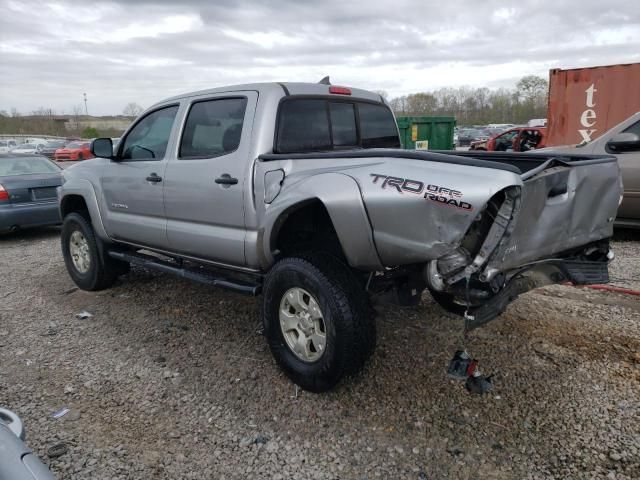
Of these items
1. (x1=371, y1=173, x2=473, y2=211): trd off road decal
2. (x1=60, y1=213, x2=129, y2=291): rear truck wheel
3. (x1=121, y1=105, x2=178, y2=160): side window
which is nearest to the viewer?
(x1=371, y1=173, x2=473, y2=211): trd off road decal

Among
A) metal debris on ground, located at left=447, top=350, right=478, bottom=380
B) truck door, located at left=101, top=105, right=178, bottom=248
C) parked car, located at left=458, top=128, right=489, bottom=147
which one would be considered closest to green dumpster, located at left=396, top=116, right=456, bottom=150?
truck door, located at left=101, top=105, right=178, bottom=248

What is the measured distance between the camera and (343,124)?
13.5ft

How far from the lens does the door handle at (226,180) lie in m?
3.55

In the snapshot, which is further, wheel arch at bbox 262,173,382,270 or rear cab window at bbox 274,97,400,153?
rear cab window at bbox 274,97,400,153

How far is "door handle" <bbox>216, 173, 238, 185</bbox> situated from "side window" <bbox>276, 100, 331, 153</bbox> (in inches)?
14.8

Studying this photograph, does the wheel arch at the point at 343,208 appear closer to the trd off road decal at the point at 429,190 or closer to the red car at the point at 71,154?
the trd off road decal at the point at 429,190

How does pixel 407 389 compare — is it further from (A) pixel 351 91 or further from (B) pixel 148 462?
(A) pixel 351 91

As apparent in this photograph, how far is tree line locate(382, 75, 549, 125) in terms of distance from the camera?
2317 inches

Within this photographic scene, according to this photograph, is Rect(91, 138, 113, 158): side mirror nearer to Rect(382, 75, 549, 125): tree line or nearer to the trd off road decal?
the trd off road decal

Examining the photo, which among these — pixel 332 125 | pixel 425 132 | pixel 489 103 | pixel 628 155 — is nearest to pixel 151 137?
pixel 332 125

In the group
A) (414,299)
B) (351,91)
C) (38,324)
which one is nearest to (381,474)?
(414,299)

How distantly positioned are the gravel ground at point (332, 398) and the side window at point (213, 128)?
1512mm

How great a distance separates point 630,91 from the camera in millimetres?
10547

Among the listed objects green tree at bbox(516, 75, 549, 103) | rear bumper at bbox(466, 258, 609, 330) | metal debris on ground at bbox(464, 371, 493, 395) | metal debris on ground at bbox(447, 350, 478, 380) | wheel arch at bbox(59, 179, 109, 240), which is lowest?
metal debris on ground at bbox(464, 371, 493, 395)
